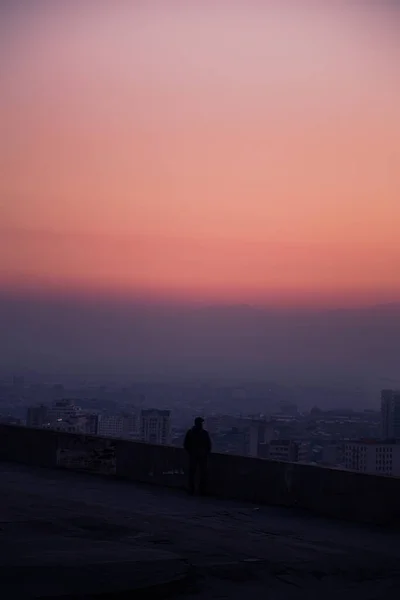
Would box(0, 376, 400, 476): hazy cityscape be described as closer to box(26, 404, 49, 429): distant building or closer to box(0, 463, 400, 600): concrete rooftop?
box(26, 404, 49, 429): distant building

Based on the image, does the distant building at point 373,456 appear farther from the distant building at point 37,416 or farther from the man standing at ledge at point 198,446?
the distant building at point 37,416

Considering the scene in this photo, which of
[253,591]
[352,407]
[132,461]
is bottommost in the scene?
[253,591]

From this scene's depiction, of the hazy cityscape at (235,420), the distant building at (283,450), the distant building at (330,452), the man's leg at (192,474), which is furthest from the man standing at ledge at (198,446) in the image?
the distant building at (330,452)

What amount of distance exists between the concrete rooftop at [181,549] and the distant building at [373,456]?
Answer: 2989 millimetres

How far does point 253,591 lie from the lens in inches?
421

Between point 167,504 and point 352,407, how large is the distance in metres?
41.5

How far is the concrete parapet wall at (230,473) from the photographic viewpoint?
54.2 feet

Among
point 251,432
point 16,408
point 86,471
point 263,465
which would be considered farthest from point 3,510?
point 16,408

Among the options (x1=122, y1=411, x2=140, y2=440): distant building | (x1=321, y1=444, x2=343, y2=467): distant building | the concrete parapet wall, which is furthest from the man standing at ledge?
(x1=122, y1=411, x2=140, y2=440): distant building

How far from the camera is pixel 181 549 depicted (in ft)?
42.1

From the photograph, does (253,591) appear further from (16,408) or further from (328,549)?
(16,408)

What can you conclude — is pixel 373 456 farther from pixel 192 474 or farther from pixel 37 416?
pixel 37 416

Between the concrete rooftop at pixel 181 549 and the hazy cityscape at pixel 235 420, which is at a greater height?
the hazy cityscape at pixel 235 420

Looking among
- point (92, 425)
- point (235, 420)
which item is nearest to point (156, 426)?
point (92, 425)
